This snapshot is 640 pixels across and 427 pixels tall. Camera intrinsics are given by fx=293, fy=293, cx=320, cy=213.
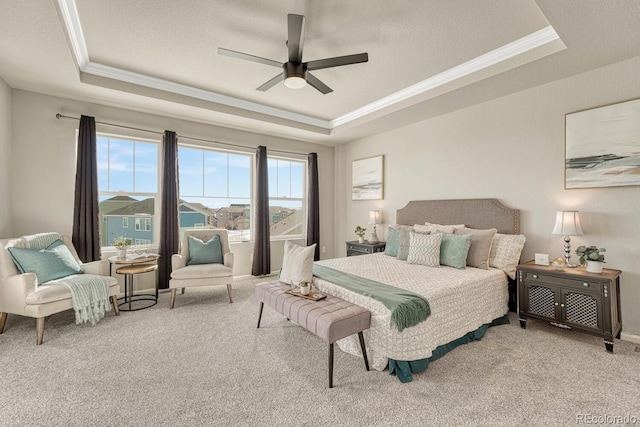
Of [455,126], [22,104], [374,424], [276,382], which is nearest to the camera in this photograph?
[374,424]

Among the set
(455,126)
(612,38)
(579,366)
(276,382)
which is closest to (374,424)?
(276,382)

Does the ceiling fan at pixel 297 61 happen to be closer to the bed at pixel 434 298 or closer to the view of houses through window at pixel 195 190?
the bed at pixel 434 298

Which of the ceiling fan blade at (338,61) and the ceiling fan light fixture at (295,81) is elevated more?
the ceiling fan blade at (338,61)

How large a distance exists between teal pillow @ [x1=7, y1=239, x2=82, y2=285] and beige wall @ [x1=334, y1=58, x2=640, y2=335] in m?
4.68

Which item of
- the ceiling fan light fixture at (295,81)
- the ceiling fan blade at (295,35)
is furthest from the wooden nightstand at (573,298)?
→ the ceiling fan blade at (295,35)

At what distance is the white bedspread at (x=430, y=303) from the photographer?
2.23m

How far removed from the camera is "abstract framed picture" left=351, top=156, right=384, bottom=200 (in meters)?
5.48

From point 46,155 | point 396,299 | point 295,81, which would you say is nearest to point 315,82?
point 295,81

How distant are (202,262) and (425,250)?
3.03m

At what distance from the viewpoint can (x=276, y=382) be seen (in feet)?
7.10

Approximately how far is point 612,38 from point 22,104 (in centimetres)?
625

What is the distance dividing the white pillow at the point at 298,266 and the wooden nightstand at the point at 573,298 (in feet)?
7.34

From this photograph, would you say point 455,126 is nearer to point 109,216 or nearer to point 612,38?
point 612,38

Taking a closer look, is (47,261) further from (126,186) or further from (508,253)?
(508,253)
